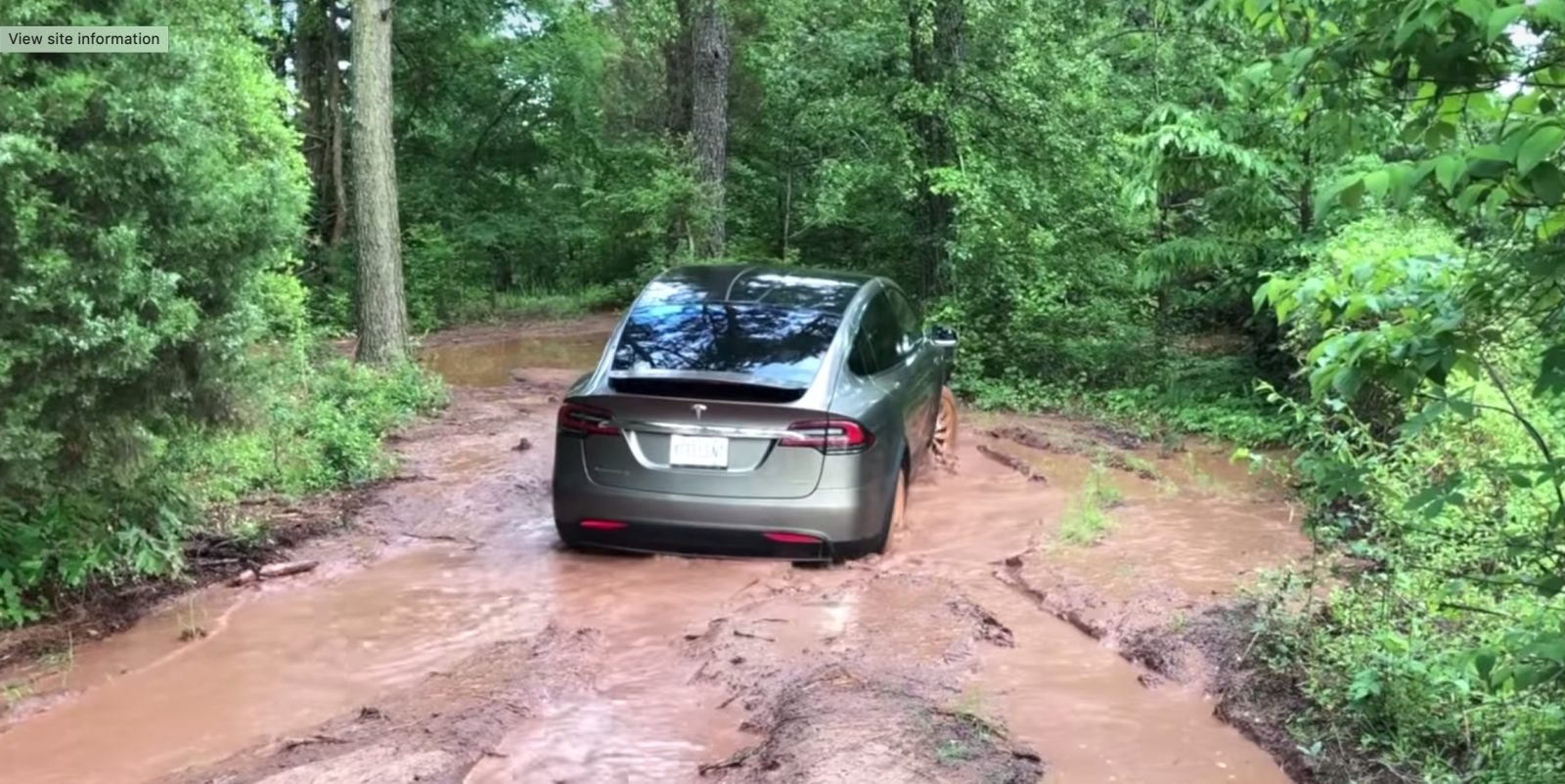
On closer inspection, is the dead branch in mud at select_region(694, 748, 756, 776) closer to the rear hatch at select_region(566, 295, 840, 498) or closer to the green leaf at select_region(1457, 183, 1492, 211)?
the rear hatch at select_region(566, 295, 840, 498)

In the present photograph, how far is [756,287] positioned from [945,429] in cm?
311

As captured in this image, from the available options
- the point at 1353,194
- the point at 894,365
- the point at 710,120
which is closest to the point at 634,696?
the point at 894,365

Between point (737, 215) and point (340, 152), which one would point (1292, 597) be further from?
point (340, 152)

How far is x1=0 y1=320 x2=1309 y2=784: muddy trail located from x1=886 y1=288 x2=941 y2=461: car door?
655mm

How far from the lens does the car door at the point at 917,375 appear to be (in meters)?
7.37

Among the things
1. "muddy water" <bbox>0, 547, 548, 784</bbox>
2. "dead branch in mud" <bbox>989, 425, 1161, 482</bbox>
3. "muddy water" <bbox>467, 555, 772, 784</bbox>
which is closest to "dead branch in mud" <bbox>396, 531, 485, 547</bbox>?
"muddy water" <bbox>0, 547, 548, 784</bbox>

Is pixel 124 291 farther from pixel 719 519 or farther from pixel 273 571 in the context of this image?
pixel 719 519

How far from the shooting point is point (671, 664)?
5.02 metres

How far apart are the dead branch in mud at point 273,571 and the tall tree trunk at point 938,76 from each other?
28.6 ft

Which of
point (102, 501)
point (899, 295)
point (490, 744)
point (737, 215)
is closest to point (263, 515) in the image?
point (102, 501)

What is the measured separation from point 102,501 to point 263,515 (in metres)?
1.57

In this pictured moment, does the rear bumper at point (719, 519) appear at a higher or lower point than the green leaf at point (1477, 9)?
lower

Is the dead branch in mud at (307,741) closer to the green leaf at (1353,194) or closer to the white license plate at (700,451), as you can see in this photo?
the white license plate at (700,451)

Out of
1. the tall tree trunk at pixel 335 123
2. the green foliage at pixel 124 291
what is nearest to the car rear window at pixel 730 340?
the green foliage at pixel 124 291
